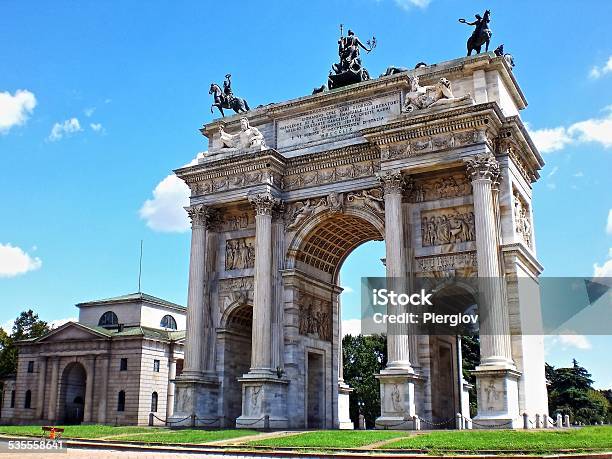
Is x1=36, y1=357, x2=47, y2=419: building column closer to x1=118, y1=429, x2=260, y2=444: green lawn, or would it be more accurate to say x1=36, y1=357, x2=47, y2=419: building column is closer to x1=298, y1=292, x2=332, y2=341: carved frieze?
x1=298, y1=292, x2=332, y2=341: carved frieze

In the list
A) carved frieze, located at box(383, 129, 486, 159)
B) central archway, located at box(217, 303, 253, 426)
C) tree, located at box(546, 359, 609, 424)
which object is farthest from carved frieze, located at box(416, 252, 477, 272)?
tree, located at box(546, 359, 609, 424)

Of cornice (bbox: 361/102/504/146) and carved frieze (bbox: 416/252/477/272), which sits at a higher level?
cornice (bbox: 361/102/504/146)

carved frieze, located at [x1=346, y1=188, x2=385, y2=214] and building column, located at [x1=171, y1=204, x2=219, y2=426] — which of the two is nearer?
carved frieze, located at [x1=346, y1=188, x2=385, y2=214]

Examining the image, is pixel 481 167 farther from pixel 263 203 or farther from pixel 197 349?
pixel 197 349

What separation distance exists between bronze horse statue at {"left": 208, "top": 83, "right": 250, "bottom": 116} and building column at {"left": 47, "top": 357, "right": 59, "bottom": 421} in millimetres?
33499

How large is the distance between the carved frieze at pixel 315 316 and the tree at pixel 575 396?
121 feet

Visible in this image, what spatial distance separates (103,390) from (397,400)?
3788 centimetres

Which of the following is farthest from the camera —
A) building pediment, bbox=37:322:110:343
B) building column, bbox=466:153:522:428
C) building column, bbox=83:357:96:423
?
building pediment, bbox=37:322:110:343

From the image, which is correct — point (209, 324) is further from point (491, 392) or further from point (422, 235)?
point (491, 392)

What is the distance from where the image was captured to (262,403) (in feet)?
104

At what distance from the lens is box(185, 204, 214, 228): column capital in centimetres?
3666

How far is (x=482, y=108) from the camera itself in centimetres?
2936

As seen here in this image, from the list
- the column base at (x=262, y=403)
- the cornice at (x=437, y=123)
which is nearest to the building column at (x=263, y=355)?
the column base at (x=262, y=403)

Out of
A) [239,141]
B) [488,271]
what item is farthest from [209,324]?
[488,271]
